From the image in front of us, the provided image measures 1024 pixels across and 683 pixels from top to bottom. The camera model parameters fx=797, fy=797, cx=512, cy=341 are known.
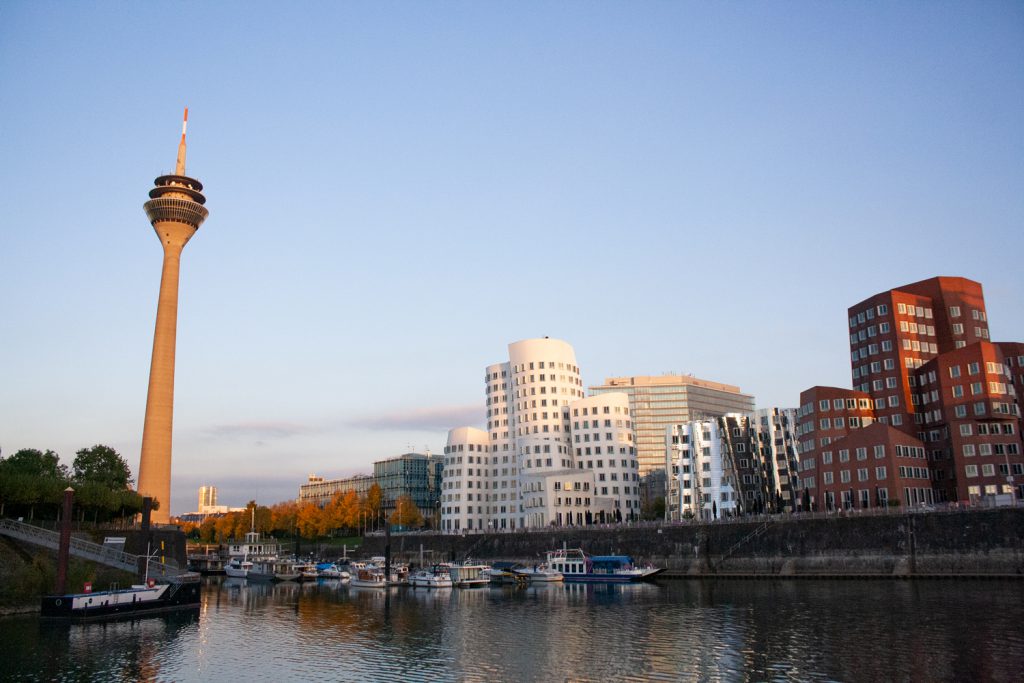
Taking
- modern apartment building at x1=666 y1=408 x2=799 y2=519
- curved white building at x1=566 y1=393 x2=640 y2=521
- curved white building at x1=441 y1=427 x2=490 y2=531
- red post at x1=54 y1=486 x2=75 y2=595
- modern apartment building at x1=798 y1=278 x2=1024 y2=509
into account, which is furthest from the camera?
curved white building at x1=441 y1=427 x2=490 y2=531

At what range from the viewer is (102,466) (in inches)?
5527

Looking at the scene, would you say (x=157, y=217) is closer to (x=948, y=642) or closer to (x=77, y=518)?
(x=77, y=518)

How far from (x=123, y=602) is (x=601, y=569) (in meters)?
68.0

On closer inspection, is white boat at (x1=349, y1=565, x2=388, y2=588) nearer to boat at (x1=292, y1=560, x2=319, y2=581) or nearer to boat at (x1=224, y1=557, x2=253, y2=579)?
boat at (x1=292, y1=560, x2=319, y2=581)

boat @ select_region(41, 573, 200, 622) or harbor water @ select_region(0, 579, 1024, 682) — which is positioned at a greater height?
boat @ select_region(41, 573, 200, 622)

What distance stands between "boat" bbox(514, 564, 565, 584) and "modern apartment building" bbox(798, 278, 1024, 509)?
41.1m

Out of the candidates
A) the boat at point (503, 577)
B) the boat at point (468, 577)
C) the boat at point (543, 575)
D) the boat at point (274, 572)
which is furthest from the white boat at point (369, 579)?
the boat at point (274, 572)

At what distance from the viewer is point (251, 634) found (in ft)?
214

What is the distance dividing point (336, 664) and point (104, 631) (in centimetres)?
2545

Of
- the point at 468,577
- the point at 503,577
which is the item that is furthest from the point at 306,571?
the point at 503,577

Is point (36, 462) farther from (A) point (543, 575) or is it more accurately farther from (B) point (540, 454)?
(B) point (540, 454)

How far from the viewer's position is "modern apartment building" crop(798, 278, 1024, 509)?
107812mm

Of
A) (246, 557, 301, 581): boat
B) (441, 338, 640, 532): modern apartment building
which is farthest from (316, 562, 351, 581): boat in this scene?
(441, 338, 640, 532): modern apartment building

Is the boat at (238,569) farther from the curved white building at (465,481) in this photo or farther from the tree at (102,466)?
the curved white building at (465,481)
